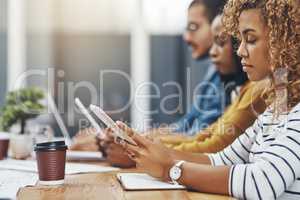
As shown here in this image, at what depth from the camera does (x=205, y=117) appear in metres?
2.21

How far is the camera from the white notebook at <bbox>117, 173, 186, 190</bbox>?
1.10 meters

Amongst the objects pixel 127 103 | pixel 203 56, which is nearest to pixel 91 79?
pixel 127 103

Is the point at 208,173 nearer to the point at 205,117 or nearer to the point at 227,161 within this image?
the point at 227,161

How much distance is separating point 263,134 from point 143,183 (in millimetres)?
321

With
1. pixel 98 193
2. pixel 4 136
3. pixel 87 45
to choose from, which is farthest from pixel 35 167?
pixel 87 45

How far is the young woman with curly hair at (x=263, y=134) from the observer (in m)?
1.01

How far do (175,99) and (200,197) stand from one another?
200 cm

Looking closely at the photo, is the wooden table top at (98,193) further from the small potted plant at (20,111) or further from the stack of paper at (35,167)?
the small potted plant at (20,111)

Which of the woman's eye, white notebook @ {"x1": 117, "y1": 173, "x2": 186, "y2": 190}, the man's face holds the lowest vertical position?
white notebook @ {"x1": 117, "y1": 173, "x2": 186, "y2": 190}

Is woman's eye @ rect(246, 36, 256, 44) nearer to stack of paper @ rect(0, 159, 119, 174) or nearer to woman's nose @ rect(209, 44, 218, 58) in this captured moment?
stack of paper @ rect(0, 159, 119, 174)

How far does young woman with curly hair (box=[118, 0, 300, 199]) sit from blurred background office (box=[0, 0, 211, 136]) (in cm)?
190

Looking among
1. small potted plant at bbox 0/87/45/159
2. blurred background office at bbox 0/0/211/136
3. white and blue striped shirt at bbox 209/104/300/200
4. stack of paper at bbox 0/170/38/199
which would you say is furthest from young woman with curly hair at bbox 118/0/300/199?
blurred background office at bbox 0/0/211/136

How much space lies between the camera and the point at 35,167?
1.42 meters

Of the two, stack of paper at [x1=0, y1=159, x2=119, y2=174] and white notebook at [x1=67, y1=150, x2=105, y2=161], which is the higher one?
stack of paper at [x1=0, y1=159, x2=119, y2=174]
